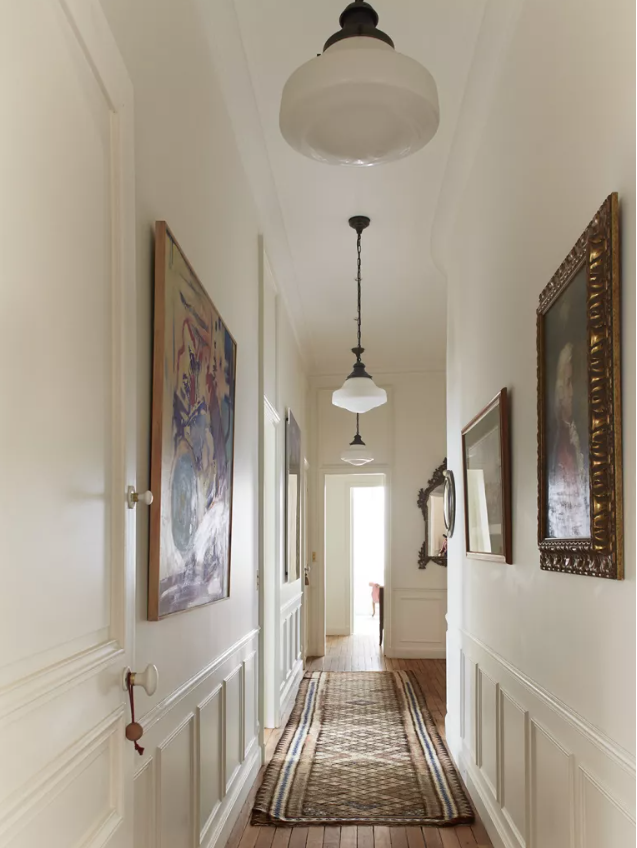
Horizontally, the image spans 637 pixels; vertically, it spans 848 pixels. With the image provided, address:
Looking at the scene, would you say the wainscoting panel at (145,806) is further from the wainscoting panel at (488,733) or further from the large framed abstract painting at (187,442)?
the wainscoting panel at (488,733)

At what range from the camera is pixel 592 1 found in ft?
5.96

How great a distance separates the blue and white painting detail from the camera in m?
2.12

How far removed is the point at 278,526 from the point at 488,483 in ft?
7.61

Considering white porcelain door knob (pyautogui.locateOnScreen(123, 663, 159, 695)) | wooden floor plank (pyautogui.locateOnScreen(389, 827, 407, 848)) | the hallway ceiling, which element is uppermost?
the hallway ceiling

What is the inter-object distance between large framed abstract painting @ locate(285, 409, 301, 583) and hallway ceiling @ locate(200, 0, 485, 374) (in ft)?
3.50

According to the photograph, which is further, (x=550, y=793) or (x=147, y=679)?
(x=550, y=793)

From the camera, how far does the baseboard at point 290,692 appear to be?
5.34 meters

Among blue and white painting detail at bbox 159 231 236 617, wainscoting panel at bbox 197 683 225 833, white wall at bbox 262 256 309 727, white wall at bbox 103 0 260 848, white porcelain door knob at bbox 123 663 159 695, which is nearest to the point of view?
white porcelain door knob at bbox 123 663 159 695

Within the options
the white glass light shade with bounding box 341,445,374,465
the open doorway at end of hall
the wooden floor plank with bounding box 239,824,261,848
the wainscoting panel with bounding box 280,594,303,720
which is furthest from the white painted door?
the open doorway at end of hall

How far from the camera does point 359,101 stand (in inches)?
74.5

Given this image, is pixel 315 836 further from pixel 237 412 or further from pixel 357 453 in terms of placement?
pixel 357 453

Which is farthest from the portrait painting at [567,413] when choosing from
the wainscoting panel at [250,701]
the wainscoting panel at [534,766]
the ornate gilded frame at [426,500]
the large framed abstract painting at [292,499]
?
the ornate gilded frame at [426,500]

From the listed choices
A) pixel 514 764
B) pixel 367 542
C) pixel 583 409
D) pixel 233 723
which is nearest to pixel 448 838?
pixel 514 764

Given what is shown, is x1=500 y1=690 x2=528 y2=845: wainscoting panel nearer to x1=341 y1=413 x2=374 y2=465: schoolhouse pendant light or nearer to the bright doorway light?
x1=341 y1=413 x2=374 y2=465: schoolhouse pendant light
